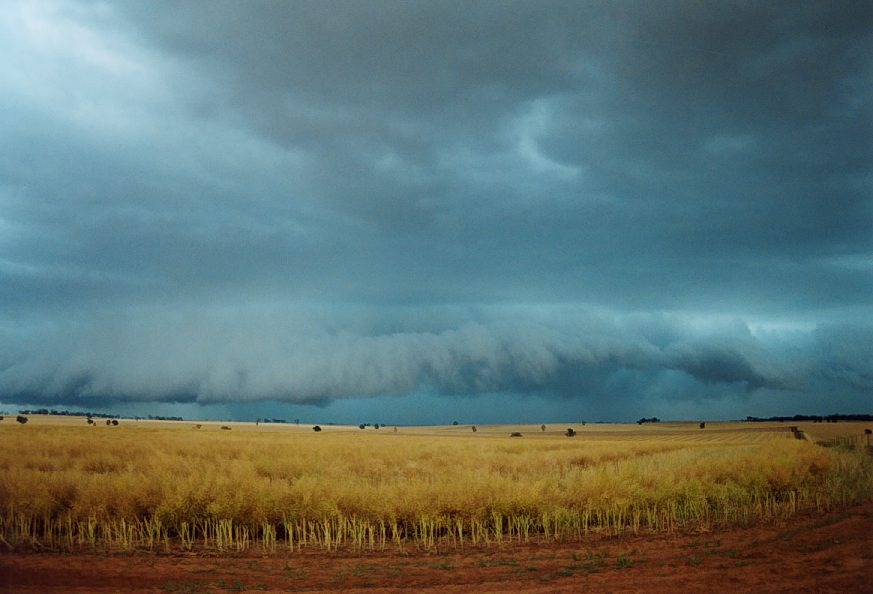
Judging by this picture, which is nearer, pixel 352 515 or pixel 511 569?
pixel 511 569

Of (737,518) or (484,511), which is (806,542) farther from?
(484,511)

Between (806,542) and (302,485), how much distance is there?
1737cm

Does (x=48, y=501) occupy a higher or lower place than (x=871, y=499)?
higher

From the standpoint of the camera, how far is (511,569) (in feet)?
54.5

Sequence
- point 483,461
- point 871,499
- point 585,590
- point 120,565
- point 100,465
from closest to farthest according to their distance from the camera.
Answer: point 585,590 < point 120,565 < point 871,499 < point 100,465 < point 483,461

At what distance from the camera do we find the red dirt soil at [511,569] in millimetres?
14609

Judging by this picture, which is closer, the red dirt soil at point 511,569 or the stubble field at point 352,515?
the red dirt soil at point 511,569

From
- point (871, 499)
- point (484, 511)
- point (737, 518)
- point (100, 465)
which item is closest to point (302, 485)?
point (484, 511)

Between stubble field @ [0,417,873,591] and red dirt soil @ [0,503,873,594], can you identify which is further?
stubble field @ [0,417,873,591]

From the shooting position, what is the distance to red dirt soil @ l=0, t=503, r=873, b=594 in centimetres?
1461

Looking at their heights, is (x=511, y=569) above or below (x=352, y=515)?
below

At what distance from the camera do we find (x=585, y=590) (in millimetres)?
14094

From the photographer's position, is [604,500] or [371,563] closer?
[371,563]

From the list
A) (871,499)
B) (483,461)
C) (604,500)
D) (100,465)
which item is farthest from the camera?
(483,461)
